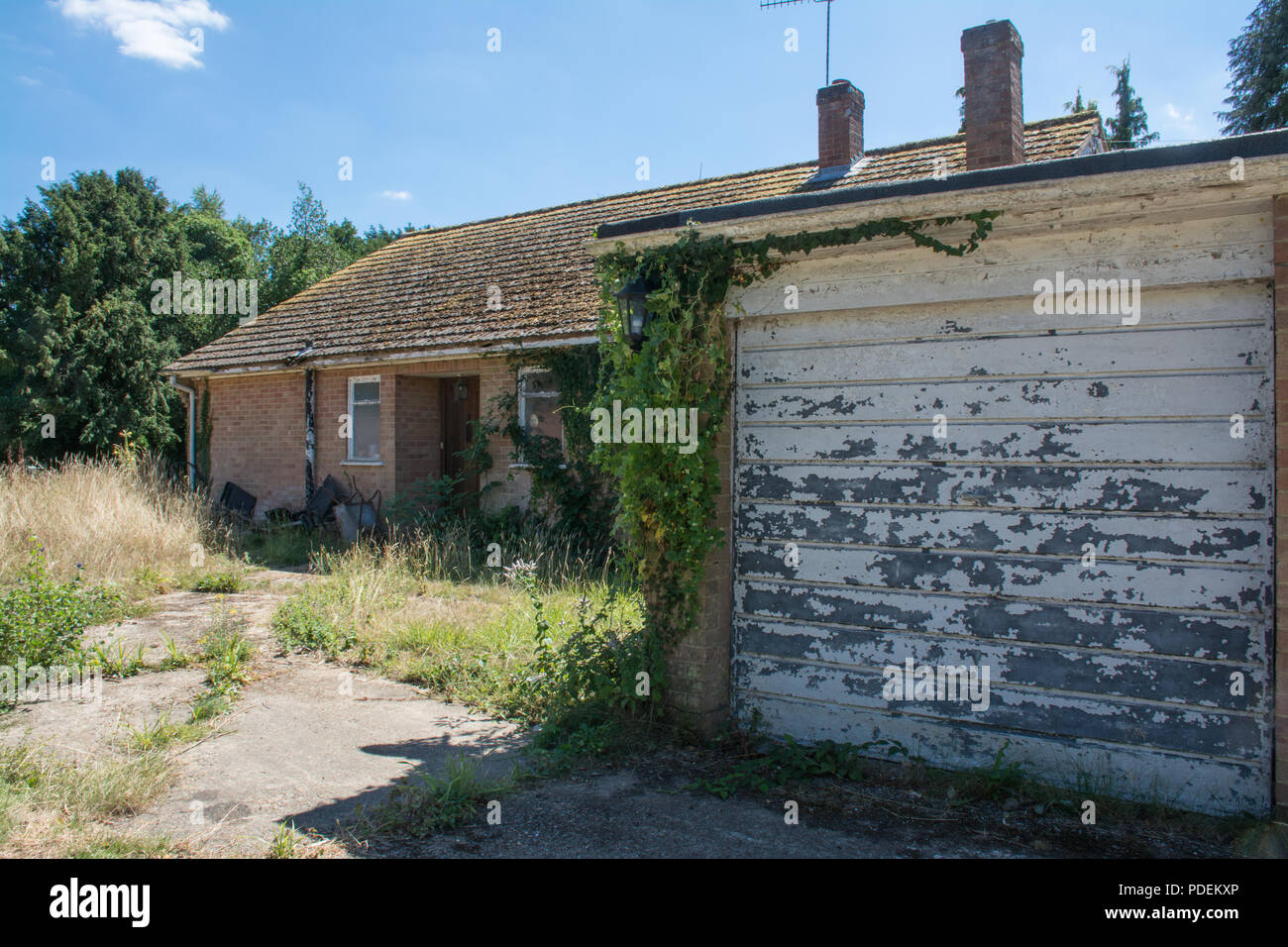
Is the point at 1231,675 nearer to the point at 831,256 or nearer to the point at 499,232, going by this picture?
the point at 831,256

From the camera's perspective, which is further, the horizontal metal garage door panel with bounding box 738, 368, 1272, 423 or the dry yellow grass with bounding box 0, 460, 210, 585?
the dry yellow grass with bounding box 0, 460, 210, 585

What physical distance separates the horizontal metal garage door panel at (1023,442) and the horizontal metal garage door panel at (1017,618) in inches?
28.7

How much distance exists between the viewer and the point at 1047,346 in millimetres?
4223

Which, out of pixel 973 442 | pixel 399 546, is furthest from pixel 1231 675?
pixel 399 546

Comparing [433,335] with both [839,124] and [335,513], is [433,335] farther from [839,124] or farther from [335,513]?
[839,124]

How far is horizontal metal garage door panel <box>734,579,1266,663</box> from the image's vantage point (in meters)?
3.85

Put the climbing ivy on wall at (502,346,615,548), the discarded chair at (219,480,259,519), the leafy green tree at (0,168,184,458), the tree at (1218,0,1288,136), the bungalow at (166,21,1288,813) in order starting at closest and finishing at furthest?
the bungalow at (166,21,1288,813)
the climbing ivy on wall at (502,346,615,548)
the discarded chair at (219,480,259,519)
the tree at (1218,0,1288,136)
the leafy green tree at (0,168,184,458)

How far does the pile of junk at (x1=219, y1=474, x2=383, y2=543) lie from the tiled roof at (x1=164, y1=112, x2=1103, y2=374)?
226cm

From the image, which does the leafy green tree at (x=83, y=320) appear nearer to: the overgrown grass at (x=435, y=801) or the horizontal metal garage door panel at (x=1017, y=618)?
the overgrown grass at (x=435, y=801)

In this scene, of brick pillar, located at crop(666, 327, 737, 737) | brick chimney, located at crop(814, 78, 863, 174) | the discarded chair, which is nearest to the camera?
brick pillar, located at crop(666, 327, 737, 737)

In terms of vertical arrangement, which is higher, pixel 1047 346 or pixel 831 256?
pixel 831 256

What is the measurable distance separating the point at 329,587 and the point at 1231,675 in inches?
291

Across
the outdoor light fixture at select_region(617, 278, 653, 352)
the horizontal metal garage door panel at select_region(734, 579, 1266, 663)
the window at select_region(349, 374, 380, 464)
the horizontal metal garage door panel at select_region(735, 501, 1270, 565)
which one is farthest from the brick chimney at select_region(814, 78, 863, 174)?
the horizontal metal garage door panel at select_region(734, 579, 1266, 663)

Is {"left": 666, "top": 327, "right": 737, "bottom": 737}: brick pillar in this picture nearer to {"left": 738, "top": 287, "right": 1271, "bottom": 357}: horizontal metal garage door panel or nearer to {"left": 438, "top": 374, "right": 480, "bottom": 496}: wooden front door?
{"left": 738, "top": 287, "right": 1271, "bottom": 357}: horizontal metal garage door panel
